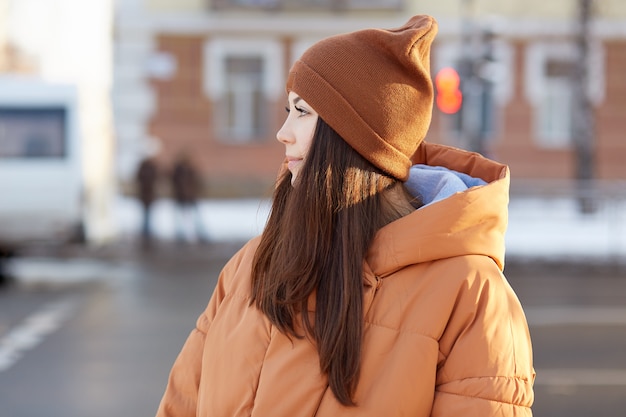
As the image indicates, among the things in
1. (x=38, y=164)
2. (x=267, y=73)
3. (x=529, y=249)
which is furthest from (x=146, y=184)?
(x=267, y=73)

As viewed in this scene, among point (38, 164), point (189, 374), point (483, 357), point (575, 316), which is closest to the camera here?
point (483, 357)

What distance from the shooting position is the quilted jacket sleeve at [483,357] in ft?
6.24

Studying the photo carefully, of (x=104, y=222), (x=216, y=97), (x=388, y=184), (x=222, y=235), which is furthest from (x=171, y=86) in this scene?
(x=388, y=184)

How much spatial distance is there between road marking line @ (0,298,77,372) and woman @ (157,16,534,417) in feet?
20.2

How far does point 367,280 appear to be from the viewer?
2.00m

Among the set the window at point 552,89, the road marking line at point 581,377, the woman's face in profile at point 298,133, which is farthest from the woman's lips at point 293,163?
the window at point 552,89

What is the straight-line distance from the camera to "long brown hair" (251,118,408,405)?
195 cm

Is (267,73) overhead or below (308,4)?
below

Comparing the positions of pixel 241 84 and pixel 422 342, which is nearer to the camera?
pixel 422 342

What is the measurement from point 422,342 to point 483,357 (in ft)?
0.37

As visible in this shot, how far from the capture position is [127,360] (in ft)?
26.3

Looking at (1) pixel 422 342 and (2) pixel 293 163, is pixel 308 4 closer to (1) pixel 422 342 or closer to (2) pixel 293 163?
(2) pixel 293 163

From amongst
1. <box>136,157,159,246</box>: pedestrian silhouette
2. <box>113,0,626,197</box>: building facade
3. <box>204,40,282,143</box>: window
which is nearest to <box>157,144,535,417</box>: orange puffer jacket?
<box>136,157,159,246</box>: pedestrian silhouette

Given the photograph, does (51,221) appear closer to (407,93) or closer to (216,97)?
(216,97)
